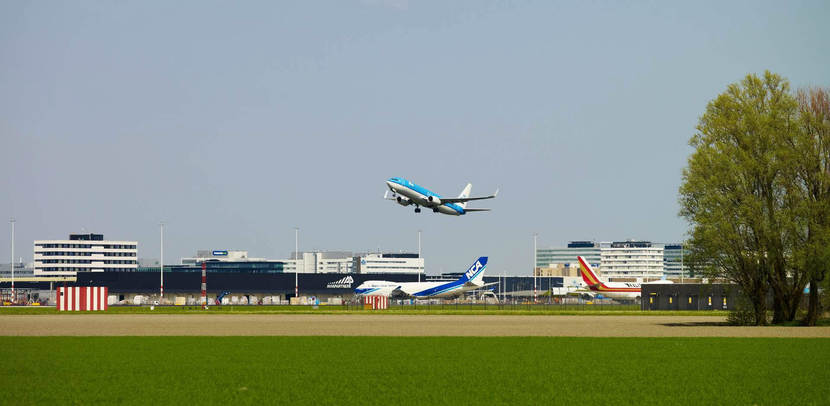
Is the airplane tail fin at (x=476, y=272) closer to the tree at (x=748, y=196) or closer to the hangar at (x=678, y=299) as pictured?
the hangar at (x=678, y=299)

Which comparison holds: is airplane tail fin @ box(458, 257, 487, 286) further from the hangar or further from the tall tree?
the tall tree

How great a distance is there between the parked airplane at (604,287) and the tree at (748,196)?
92486 millimetres

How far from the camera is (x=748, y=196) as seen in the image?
68438 mm

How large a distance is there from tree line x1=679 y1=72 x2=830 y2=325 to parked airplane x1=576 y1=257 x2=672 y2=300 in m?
92.6

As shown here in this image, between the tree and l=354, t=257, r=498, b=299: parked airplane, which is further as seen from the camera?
l=354, t=257, r=498, b=299: parked airplane

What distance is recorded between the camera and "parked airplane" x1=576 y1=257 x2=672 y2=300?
16438 centimetres

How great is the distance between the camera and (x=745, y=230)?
6912cm

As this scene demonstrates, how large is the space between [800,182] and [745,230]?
5.24 metres
